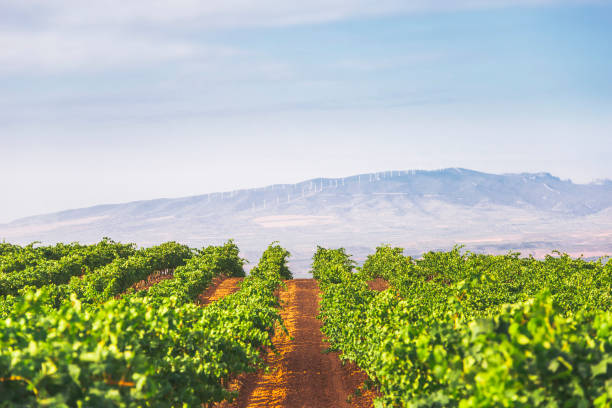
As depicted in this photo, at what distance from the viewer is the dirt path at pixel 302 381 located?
45.8 feet

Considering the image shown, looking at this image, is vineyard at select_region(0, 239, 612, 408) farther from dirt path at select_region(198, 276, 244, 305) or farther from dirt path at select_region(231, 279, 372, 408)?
dirt path at select_region(198, 276, 244, 305)

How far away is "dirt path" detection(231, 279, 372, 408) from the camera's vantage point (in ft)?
45.8

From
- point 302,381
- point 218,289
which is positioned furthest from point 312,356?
point 218,289

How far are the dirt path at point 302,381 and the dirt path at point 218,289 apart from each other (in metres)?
13.4

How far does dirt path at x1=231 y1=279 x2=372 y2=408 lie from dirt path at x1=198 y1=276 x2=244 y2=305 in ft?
43.9

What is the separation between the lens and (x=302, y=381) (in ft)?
51.8

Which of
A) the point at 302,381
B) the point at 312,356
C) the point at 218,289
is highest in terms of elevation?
the point at 302,381

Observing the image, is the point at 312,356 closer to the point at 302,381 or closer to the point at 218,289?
the point at 302,381

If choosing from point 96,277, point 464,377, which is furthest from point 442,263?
point 464,377

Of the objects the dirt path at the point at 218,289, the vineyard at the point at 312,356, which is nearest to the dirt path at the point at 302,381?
the vineyard at the point at 312,356

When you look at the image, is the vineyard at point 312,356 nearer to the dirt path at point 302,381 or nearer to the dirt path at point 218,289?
the dirt path at point 302,381

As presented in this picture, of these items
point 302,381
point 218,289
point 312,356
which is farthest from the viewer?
point 218,289

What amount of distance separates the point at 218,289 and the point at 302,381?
24.3 metres

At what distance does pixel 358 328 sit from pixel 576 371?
921 centimetres
